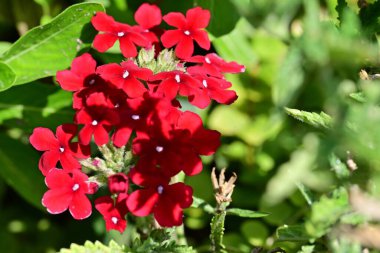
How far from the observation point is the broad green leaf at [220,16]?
190 centimetres

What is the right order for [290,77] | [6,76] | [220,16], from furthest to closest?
[220,16] < [6,76] < [290,77]

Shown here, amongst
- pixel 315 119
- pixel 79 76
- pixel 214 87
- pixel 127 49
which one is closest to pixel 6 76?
pixel 79 76

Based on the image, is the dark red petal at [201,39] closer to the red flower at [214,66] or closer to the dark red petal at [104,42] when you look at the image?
the red flower at [214,66]

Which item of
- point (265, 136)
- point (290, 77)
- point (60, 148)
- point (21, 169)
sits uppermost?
point (290, 77)

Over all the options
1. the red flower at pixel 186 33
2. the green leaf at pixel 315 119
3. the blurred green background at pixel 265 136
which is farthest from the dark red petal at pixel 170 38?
the green leaf at pixel 315 119

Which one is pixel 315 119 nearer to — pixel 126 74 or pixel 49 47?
pixel 126 74

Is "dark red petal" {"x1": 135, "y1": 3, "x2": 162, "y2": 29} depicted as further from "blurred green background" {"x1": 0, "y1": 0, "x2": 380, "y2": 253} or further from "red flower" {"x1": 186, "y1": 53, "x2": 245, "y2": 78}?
"blurred green background" {"x1": 0, "y1": 0, "x2": 380, "y2": 253}

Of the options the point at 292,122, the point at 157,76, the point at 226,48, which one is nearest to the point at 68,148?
the point at 157,76

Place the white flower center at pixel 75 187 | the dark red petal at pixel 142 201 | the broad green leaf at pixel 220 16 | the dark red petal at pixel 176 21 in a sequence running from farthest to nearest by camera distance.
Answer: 1. the broad green leaf at pixel 220 16
2. the dark red petal at pixel 176 21
3. the white flower center at pixel 75 187
4. the dark red petal at pixel 142 201

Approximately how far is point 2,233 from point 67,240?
9.5 inches

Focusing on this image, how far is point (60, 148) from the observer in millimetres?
1451

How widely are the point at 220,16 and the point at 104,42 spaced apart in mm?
490

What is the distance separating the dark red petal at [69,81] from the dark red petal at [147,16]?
28cm

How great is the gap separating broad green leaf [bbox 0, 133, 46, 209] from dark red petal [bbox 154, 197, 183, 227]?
2.54 feet
